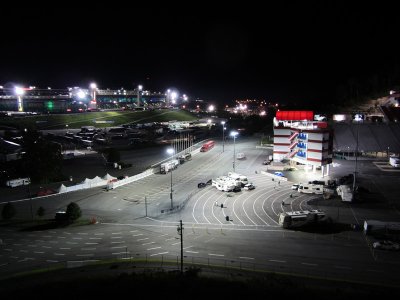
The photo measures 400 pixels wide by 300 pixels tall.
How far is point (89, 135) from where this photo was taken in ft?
350

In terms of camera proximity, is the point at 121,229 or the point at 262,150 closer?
the point at 121,229

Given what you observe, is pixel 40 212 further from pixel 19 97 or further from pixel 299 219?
pixel 19 97

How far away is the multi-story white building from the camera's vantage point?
5269 centimetres

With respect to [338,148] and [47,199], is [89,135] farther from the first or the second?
[338,148]

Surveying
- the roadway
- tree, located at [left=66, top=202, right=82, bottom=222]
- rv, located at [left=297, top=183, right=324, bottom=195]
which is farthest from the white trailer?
tree, located at [left=66, top=202, right=82, bottom=222]

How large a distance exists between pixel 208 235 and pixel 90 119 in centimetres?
12587

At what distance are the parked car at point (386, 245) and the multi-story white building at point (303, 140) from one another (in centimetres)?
2487

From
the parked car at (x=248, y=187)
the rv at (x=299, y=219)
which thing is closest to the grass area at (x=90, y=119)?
the parked car at (x=248, y=187)

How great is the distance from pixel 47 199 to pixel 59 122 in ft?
326

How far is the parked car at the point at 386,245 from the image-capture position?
27.9 metres

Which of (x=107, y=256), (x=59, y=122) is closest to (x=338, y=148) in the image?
(x=107, y=256)

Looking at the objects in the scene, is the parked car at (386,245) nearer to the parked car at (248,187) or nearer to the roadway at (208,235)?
the roadway at (208,235)

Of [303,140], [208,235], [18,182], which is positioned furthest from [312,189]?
[18,182]

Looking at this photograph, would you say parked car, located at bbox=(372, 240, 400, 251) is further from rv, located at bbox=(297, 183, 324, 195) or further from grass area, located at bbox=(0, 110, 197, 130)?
grass area, located at bbox=(0, 110, 197, 130)
